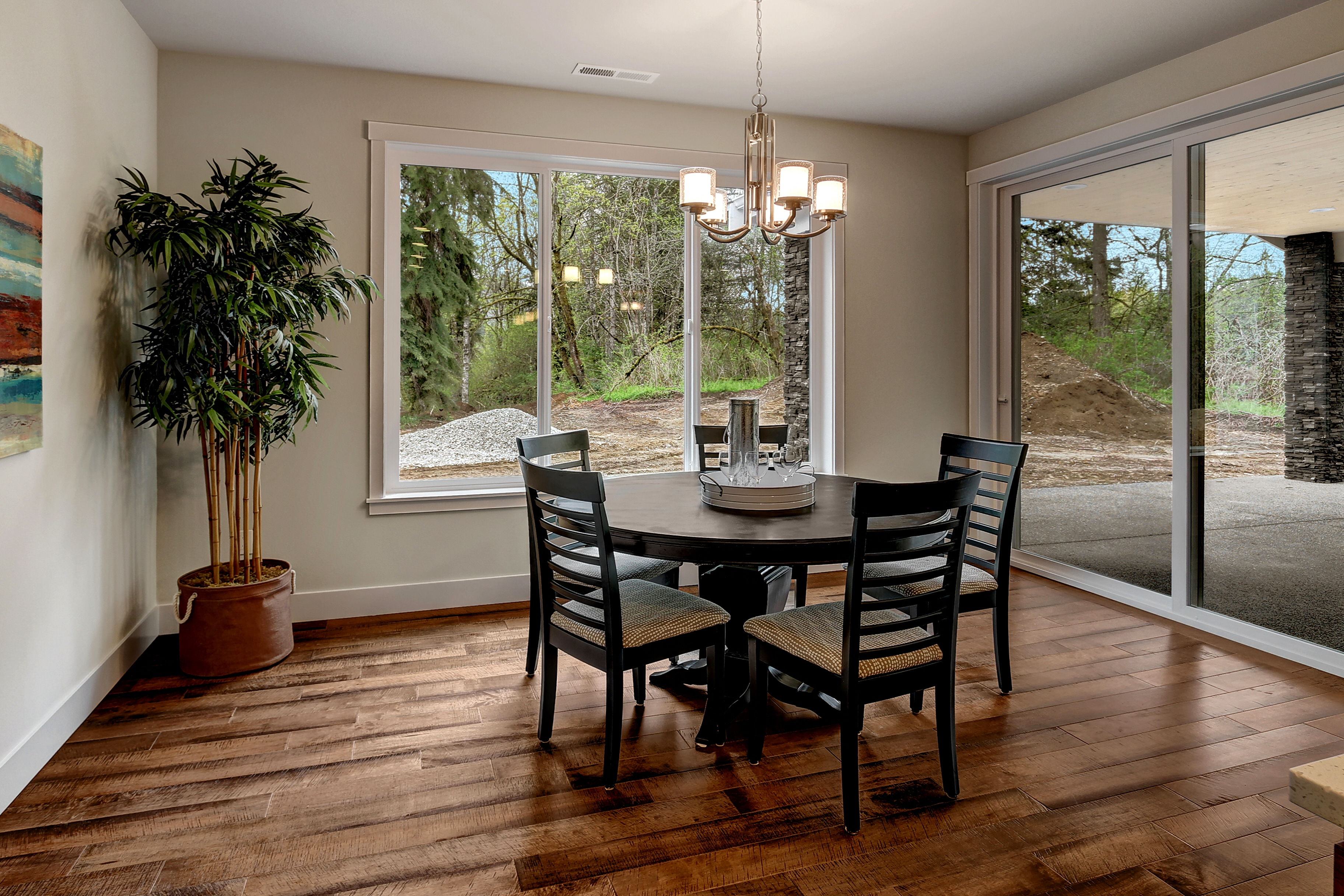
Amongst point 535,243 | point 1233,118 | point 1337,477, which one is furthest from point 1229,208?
point 535,243

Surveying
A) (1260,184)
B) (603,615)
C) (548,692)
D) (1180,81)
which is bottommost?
(548,692)

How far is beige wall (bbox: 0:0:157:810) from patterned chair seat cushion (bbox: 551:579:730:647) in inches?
61.2

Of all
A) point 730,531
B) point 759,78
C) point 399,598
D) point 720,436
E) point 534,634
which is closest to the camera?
point 730,531

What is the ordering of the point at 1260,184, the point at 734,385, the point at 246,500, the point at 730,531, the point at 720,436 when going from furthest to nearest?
the point at 734,385
the point at 720,436
the point at 1260,184
the point at 246,500
the point at 730,531

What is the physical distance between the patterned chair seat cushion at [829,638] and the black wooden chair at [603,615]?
0.68ft

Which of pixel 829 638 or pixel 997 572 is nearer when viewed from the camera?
pixel 829 638

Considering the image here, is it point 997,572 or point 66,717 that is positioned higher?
point 997,572

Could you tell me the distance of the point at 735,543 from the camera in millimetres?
2160

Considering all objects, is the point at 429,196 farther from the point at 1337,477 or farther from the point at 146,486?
the point at 1337,477

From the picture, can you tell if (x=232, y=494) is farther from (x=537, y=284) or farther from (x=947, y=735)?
(x=947, y=735)

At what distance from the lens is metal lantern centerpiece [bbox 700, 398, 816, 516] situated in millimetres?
2578

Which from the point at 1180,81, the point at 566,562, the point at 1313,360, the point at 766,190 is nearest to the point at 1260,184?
the point at 1180,81

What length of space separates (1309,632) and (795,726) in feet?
7.68

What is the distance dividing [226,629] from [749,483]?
2.13m
